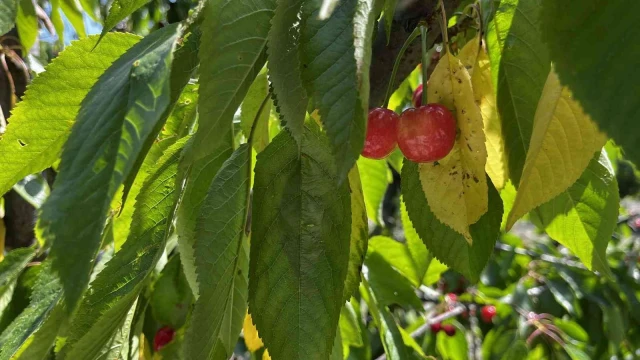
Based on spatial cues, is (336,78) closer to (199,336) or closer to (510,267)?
(199,336)

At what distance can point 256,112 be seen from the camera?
0.62 meters

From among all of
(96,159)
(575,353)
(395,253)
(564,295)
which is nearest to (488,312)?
(564,295)

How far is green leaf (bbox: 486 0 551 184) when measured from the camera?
53 centimetres

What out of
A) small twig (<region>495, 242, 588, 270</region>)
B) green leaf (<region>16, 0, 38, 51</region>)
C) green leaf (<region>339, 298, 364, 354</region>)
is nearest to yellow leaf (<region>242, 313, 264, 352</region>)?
green leaf (<region>339, 298, 364, 354</region>)

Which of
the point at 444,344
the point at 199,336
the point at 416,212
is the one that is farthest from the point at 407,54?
the point at 444,344

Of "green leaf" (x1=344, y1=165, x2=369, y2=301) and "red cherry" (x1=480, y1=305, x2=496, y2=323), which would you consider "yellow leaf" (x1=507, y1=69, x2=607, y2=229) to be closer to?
"green leaf" (x1=344, y1=165, x2=369, y2=301)

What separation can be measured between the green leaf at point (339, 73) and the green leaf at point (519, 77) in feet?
0.84

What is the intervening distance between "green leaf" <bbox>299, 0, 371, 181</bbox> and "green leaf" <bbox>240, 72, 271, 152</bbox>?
0.86 feet

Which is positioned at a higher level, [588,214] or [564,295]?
[588,214]

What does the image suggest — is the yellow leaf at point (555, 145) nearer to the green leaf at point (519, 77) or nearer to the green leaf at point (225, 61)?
the green leaf at point (519, 77)

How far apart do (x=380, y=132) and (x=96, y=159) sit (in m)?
0.37

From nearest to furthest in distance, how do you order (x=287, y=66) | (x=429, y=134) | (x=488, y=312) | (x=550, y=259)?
(x=287, y=66)
(x=429, y=134)
(x=488, y=312)
(x=550, y=259)

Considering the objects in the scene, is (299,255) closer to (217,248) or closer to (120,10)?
(217,248)

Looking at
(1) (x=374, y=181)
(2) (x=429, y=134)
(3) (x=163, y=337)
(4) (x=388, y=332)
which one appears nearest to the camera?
(2) (x=429, y=134)
